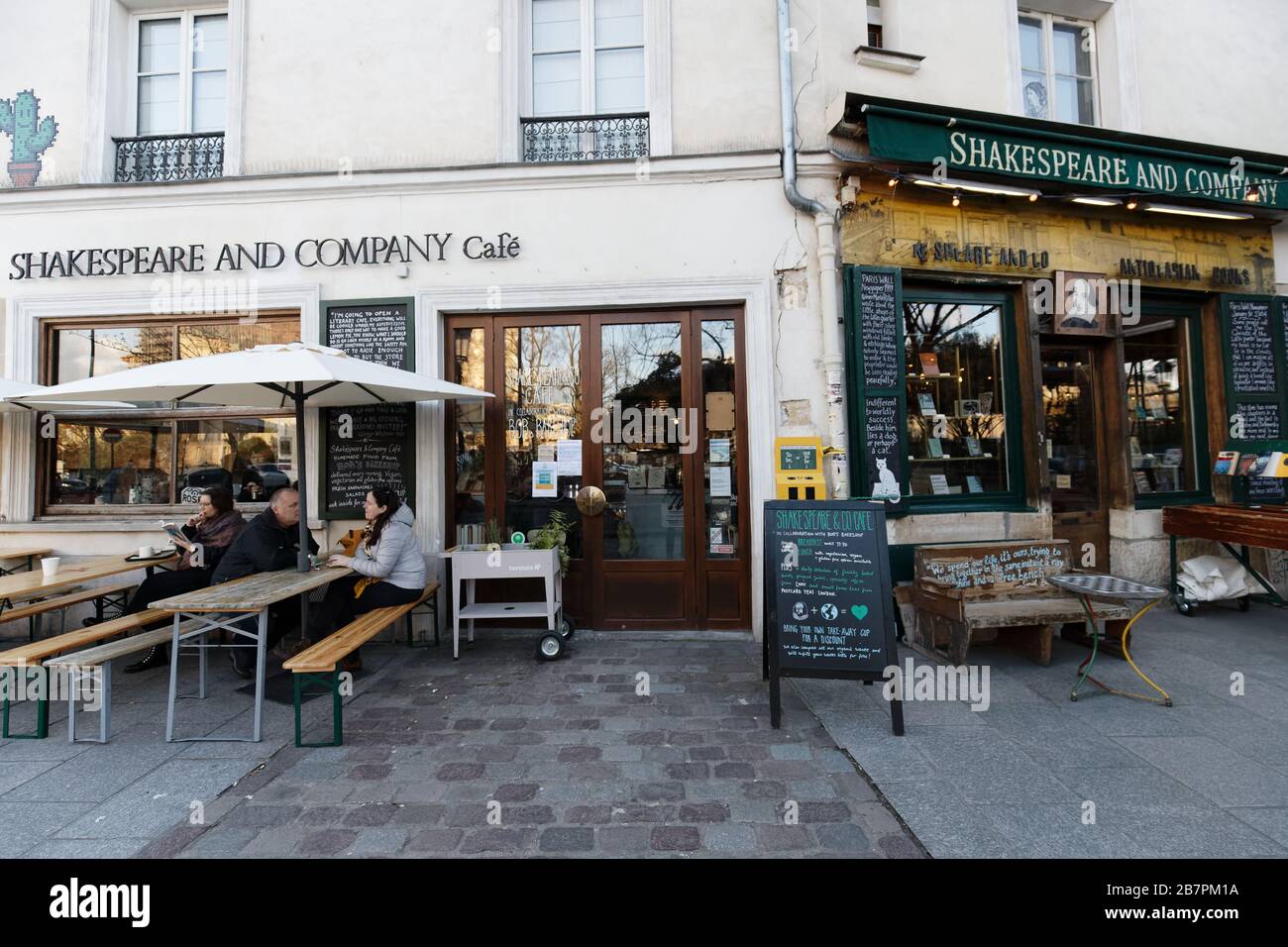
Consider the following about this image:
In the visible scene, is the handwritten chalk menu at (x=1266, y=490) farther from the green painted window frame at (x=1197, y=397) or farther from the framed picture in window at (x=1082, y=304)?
the framed picture in window at (x=1082, y=304)

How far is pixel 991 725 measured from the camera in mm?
3500

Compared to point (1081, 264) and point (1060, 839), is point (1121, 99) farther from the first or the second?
point (1060, 839)

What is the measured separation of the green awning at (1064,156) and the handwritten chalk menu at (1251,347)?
103cm

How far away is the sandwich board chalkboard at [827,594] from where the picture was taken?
3.47 m

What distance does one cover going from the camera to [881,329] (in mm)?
5344

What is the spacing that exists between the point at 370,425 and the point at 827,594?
14.5 feet

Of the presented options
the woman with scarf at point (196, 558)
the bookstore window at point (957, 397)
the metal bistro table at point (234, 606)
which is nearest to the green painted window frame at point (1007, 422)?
the bookstore window at point (957, 397)

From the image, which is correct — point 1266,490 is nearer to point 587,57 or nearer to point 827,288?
point 827,288

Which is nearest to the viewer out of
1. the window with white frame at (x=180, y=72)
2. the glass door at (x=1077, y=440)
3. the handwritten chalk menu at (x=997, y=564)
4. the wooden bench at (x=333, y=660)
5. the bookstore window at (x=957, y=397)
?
the wooden bench at (x=333, y=660)

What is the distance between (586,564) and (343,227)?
402 cm

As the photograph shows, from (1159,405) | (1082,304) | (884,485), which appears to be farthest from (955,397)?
(1159,405)

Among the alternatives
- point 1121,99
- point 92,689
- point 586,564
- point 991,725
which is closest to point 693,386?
point 586,564

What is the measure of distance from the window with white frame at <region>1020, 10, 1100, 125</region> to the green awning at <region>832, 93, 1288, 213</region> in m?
0.92

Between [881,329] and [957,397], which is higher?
[881,329]
